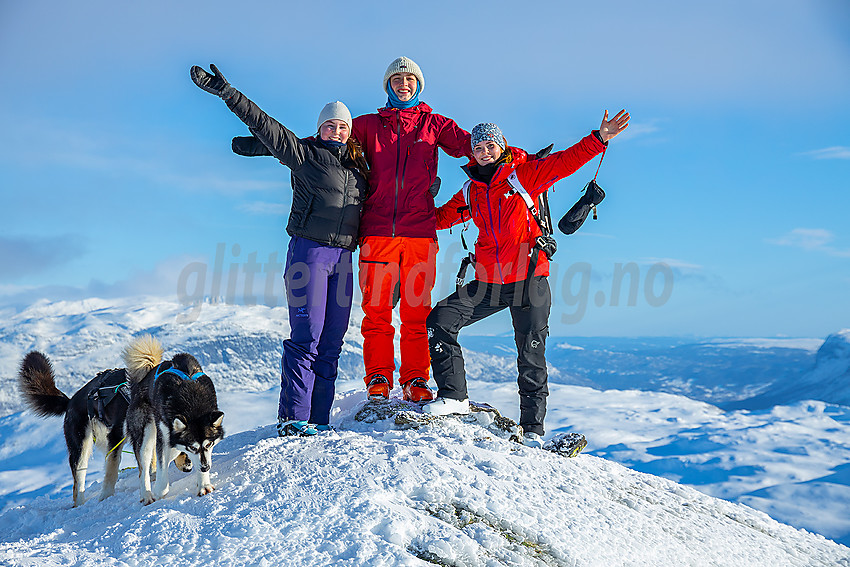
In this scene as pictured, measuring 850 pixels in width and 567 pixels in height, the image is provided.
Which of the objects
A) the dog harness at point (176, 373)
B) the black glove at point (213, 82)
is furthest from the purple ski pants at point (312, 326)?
the black glove at point (213, 82)

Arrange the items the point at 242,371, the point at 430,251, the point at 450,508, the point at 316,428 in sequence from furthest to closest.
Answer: the point at 242,371, the point at 430,251, the point at 316,428, the point at 450,508

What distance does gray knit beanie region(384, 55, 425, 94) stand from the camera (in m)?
5.69

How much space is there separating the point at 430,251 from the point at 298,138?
176 cm

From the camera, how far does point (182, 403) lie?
165 inches

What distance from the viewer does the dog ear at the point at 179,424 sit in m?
4.15

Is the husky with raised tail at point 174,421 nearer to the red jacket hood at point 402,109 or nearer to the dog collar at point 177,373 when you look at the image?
the dog collar at point 177,373

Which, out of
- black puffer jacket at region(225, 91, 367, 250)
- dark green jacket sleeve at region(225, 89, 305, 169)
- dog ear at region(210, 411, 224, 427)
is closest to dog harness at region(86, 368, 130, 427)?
dog ear at region(210, 411, 224, 427)

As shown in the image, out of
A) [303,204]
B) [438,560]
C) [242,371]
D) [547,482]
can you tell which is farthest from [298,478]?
[242,371]

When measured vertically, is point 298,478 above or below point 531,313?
below

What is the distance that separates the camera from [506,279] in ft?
17.8

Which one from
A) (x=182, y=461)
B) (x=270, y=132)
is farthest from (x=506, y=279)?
(x=182, y=461)

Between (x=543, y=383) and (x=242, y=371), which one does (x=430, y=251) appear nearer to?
(x=543, y=383)

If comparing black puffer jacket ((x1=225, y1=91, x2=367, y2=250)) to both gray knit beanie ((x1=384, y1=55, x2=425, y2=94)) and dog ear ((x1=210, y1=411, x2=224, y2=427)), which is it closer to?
gray knit beanie ((x1=384, y1=55, x2=425, y2=94))

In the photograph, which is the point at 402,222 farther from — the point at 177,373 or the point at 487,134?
the point at 177,373
